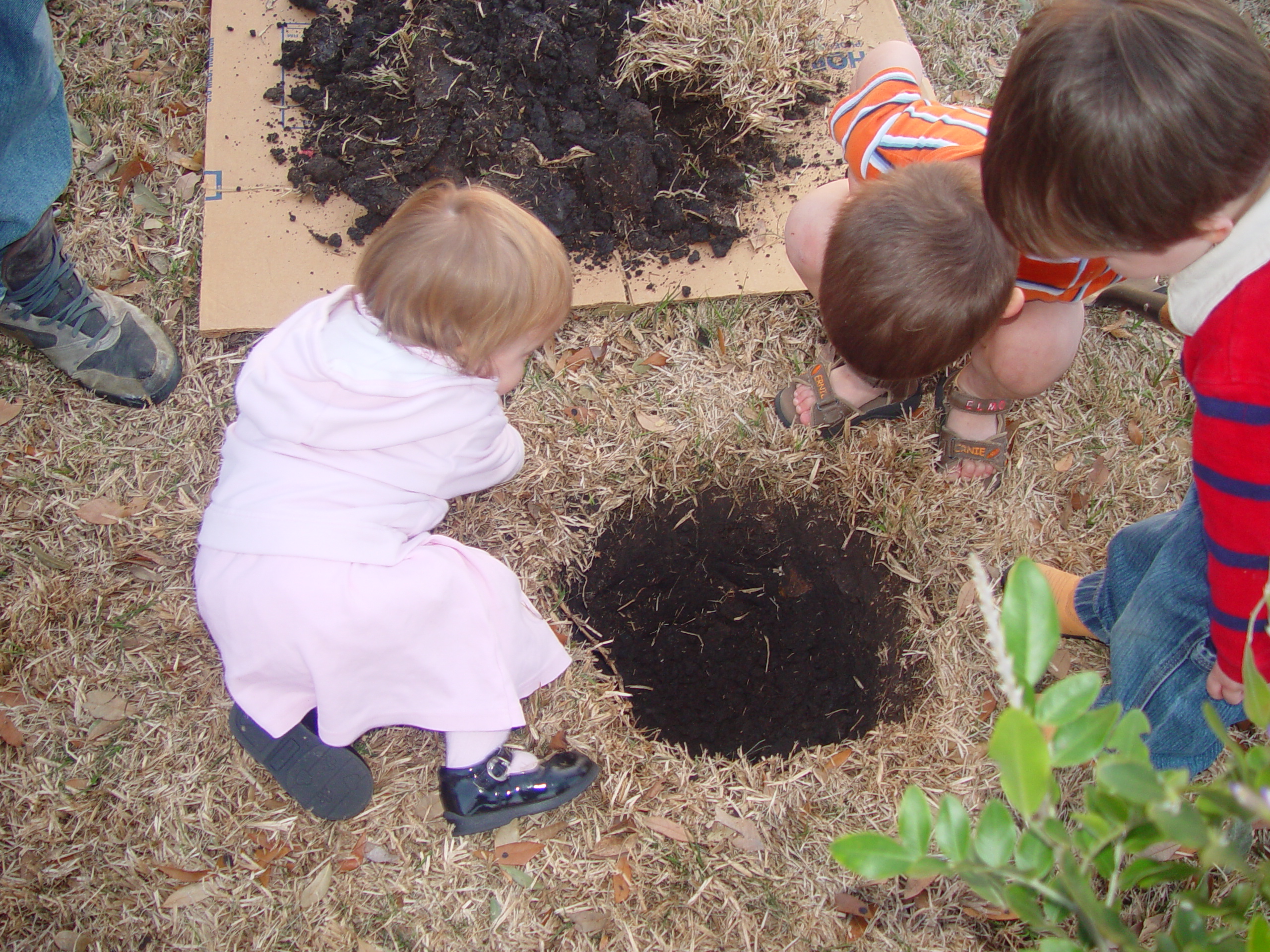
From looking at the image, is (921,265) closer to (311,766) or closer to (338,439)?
(338,439)

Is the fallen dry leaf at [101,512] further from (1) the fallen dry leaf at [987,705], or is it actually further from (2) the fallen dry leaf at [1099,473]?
(2) the fallen dry leaf at [1099,473]

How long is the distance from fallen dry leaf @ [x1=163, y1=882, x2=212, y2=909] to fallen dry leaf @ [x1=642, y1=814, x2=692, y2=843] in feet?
3.70

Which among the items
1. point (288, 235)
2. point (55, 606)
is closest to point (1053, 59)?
point (288, 235)

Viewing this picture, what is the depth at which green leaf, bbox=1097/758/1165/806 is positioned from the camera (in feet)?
1.86

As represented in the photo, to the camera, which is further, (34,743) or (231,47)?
(231,47)

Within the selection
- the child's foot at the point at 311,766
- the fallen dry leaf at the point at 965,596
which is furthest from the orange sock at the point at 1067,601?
the child's foot at the point at 311,766


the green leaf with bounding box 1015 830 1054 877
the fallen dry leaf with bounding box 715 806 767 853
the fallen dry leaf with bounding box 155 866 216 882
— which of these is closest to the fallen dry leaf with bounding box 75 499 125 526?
the fallen dry leaf with bounding box 155 866 216 882

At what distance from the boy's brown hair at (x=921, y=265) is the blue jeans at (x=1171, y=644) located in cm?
61

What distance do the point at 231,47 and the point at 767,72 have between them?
1.86 meters

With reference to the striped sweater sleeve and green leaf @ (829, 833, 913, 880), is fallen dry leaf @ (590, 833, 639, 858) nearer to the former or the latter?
the striped sweater sleeve

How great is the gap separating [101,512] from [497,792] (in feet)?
4.76

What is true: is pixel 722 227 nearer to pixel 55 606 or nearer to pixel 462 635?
pixel 462 635

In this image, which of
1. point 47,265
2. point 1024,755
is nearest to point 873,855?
point 1024,755

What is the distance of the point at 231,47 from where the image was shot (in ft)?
9.11
